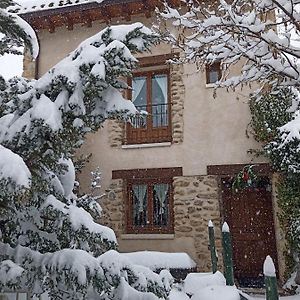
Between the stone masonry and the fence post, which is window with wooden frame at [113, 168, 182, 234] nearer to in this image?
the stone masonry

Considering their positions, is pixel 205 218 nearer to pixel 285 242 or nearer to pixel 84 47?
pixel 285 242

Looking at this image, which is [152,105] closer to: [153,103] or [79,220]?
[153,103]

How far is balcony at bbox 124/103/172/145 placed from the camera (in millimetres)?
8461

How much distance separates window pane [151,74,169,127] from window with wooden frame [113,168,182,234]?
1.23m

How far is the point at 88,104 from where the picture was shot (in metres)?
2.14

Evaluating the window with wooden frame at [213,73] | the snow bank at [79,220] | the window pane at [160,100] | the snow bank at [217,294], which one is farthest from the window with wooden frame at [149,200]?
the snow bank at [79,220]

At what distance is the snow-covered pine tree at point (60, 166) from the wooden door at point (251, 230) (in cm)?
602

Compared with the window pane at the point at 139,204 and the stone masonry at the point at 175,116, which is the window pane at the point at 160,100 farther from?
the window pane at the point at 139,204

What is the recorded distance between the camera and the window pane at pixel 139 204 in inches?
327

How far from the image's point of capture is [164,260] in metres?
6.79

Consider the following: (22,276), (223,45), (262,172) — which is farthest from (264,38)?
(262,172)

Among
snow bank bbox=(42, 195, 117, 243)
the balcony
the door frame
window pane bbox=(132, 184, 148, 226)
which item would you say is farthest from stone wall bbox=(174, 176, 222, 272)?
snow bank bbox=(42, 195, 117, 243)

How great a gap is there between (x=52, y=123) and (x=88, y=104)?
0.96 feet

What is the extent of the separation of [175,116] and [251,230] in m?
3.00
